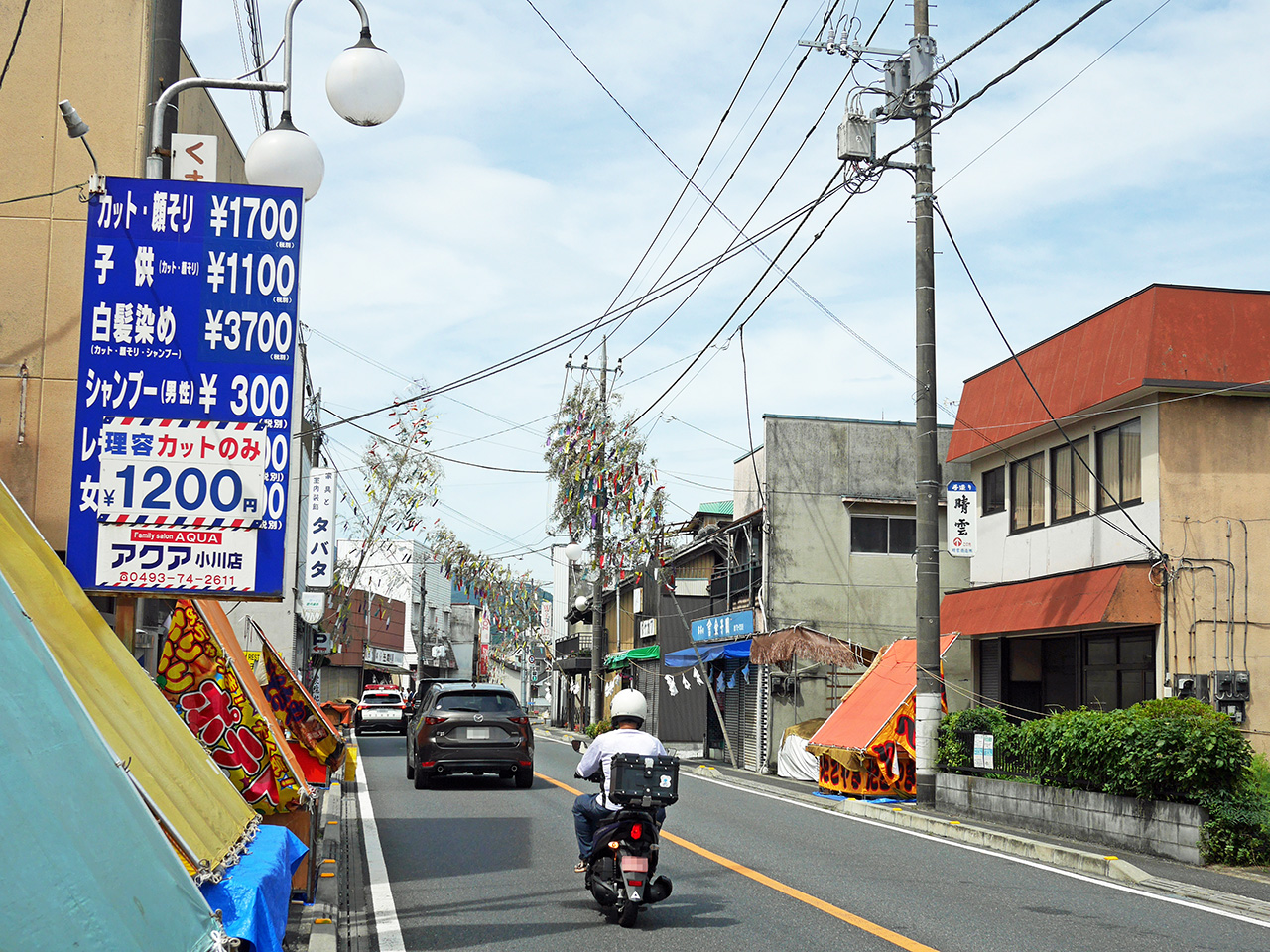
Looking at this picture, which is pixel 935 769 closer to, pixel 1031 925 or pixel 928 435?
pixel 928 435

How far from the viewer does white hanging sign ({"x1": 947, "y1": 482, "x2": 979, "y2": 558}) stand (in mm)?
20391

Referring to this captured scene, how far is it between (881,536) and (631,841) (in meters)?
21.5

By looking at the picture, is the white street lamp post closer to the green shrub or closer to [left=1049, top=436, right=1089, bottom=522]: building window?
the green shrub

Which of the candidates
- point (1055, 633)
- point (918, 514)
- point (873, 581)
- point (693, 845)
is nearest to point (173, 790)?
point (693, 845)

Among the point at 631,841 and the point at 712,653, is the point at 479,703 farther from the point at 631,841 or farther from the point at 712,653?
the point at 631,841

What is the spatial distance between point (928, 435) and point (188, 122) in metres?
10.8

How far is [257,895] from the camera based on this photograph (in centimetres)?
510

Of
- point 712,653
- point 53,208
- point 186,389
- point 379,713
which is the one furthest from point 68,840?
point 379,713

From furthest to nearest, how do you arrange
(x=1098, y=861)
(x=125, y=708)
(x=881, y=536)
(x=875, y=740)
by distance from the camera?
(x=881, y=536) → (x=875, y=740) → (x=1098, y=861) → (x=125, y=708)

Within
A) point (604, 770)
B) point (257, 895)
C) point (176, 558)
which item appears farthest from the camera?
point (604, 770)

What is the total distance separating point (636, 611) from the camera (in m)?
47.5

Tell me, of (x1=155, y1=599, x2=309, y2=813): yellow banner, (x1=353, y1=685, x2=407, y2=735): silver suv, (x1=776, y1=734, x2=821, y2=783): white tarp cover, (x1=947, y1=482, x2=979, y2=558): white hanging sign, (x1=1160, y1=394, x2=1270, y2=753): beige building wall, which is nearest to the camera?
(x1=155, y1=599, x2=309, y2=813): yellow banner

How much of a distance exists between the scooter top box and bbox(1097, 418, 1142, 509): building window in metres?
11.8

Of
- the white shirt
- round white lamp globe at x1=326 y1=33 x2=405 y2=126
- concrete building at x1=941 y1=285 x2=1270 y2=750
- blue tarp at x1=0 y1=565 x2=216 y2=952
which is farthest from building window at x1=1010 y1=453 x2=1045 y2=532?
blue tarp at x1=0 y1=565 x2=216 y2=952
